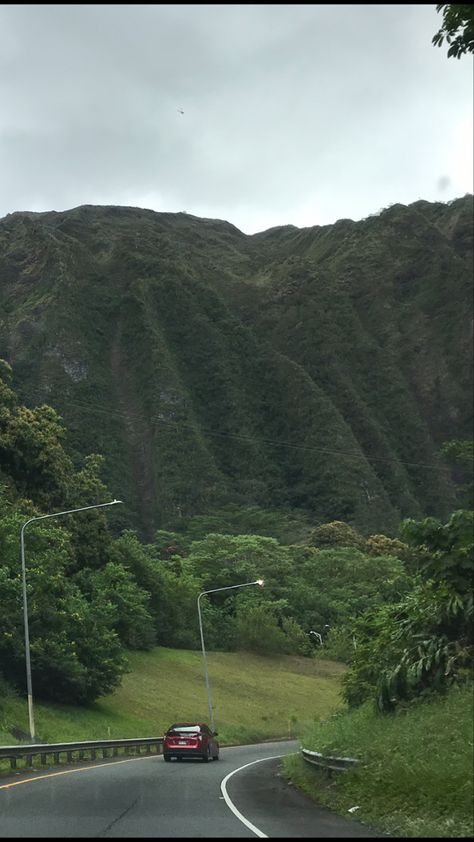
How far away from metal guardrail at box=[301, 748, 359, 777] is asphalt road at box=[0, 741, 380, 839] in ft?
2.53

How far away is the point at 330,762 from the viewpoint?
17.6 m

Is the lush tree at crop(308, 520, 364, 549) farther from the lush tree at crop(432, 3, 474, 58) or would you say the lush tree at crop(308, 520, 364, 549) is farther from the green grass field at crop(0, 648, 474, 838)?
the lush tree at crop(432, 3, 474, 58)

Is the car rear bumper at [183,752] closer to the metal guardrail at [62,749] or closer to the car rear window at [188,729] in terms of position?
the car rear window at [188,729]

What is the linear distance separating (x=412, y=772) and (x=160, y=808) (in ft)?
14.3

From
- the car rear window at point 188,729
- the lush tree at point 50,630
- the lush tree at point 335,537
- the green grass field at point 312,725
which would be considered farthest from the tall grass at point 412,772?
the lush tree at point 335,537

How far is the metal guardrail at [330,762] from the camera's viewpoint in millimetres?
16109

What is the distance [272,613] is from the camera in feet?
310

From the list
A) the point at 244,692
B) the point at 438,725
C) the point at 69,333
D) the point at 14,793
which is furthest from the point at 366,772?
the point at 69,333

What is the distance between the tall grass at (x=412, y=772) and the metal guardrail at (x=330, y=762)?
0.53ft

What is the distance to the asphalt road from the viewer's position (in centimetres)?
1178

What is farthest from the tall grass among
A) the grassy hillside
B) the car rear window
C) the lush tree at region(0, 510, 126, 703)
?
the lush tree at region(0, 510, 126, 703)

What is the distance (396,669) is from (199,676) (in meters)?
57.2

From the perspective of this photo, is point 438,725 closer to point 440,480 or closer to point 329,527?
point 329,527

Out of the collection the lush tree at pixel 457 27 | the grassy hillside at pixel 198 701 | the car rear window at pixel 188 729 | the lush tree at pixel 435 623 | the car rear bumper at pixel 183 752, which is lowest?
the grassy hillside at pixel 198 701
